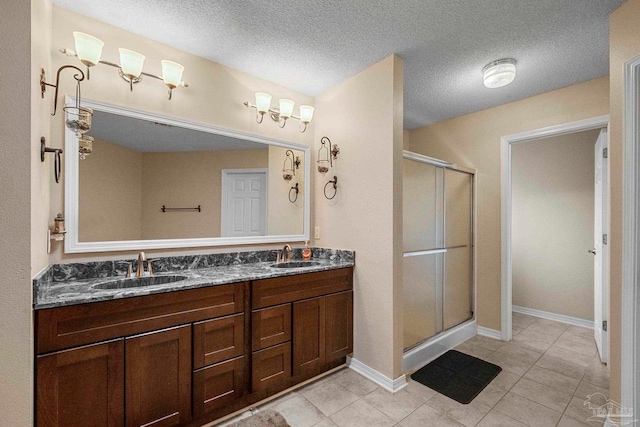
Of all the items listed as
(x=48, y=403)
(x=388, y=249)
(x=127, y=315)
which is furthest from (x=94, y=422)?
(x=388, y=249)

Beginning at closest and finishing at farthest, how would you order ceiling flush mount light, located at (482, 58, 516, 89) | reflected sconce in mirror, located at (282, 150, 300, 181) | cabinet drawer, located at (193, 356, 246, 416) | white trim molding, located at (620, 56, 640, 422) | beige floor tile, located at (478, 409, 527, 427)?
white trim molding, located at (620, 56, 640, 422)
cabinet drawer, located at (193, 356, 246, 416)
beige floor tile, located at (478, 409, 527, 427)
ceiling flush mount light, located at (482, 58, 516, 89)
reflected sconce in mirror, located at (282, 150, 300, 181)

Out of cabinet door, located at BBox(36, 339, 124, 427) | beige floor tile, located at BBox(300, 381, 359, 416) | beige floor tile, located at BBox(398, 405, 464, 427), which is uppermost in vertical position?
cabinet door, located at BBox(36, 339, 124, 427)

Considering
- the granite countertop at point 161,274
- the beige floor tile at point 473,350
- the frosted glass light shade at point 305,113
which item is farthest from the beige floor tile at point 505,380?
the frosted glass light shade at point 305,113

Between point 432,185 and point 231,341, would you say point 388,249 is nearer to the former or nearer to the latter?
point 432,185

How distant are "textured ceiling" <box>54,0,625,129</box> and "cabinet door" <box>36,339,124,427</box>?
6.35ft

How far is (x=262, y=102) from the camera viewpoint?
7.59ft

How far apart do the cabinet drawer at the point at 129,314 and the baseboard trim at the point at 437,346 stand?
155 cm

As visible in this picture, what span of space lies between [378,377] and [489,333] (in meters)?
1.69

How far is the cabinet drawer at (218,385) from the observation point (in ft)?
5.28

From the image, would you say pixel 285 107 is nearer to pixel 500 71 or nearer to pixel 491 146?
pixel 500 71

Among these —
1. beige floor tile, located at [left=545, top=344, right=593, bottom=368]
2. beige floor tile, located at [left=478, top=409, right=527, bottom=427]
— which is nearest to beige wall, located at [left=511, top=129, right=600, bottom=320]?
beige floor tile, located at [left=545, top=344, right=593, bottom=368]

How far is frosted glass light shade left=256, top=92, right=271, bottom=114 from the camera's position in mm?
2301

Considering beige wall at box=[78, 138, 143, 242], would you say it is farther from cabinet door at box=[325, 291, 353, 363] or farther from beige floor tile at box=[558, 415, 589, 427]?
beige floor tile at box=[558, 415, 589, 427]

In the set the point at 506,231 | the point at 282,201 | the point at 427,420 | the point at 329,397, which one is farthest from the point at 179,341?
the point at 506,231
